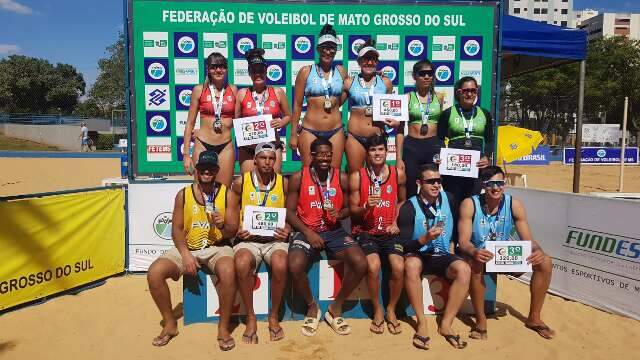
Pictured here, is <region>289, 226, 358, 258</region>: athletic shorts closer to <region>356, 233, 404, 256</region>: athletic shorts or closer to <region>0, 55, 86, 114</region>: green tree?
<region>356, 233, 404, 256</region>: athletic shorts

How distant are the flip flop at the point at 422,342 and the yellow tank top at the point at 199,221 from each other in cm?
195

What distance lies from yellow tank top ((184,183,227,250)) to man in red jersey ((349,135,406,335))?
4.01 ft

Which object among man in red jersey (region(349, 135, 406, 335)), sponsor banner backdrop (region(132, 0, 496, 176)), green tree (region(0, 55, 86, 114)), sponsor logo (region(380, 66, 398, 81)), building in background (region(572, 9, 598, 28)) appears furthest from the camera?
building in background (region(572, 9, 598, 28))

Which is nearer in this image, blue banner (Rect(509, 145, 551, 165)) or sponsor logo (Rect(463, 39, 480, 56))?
sponsor logo (Rect(463, 39, 480, 56))

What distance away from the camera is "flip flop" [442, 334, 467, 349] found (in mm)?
3803

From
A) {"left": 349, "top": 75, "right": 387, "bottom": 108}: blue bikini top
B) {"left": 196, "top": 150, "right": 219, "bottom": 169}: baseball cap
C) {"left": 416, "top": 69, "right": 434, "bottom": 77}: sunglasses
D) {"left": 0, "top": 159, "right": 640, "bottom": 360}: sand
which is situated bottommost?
{"left": 0, "top": 159, "right": 640, "bottom": 360}: sand

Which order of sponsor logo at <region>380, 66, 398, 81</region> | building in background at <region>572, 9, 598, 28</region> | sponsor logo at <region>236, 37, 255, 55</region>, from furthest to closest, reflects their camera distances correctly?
building in background at <region>572, 9, 598, 28</region>, sponsor logo at <region>380, 66, 398, 81</region>, sponsor logo at <region>236, 37, 255, 55</region>

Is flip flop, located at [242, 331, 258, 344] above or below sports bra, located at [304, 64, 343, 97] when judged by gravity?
below

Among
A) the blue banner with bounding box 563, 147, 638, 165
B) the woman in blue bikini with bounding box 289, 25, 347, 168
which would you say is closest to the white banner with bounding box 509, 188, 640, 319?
the woman in blue bikini with bounding box 289, 25, 347, 168

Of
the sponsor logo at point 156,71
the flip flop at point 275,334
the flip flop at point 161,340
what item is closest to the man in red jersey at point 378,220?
the flip flop at point 275,334

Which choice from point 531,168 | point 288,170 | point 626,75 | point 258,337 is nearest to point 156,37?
point 288,170

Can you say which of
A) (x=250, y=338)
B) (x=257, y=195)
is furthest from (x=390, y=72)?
(x=250, y=338)

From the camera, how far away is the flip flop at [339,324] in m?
4.04

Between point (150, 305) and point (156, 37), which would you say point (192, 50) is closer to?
point (156, 37)
